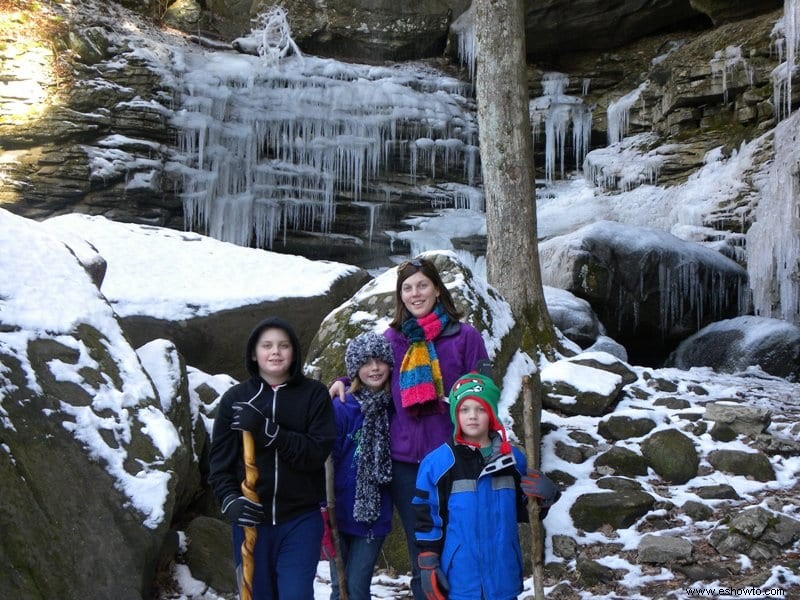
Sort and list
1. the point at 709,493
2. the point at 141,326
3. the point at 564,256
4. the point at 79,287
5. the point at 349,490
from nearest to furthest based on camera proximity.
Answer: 1. the point at 349,490
2. the point at 79,287
3. the point at 709,493
4. the point at 141,326
5. the point at 564,256

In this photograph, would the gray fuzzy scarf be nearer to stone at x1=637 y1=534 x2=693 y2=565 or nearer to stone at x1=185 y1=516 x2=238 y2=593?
stone at x1=185 y1=516 x2=238 y2=593

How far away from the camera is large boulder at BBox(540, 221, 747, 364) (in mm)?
10609

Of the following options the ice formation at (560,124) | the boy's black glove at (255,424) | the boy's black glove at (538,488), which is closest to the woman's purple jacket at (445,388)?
the boy's black glove at (538,488)

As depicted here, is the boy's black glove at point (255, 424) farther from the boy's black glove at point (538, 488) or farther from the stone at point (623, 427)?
the stone at point (623, 427)

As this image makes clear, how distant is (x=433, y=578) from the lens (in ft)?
7.50

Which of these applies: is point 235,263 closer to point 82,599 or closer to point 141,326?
point 141,326

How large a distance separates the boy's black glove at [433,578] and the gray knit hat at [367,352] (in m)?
0.81

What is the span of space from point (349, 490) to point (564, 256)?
847cm

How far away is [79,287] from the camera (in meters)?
3.49

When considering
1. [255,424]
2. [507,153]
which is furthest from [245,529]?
[507,153]

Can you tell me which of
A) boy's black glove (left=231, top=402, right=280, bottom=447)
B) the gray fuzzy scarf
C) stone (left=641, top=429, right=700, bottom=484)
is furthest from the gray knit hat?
stone (left=641, top=429, right=700, bottom=484)

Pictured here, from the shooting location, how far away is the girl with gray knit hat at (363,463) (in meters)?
Result: 2.65

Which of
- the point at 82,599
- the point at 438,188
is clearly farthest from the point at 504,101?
the point at 438,188

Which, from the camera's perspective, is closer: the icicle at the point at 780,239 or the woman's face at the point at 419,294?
the woman's face at the point at 419,294
